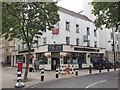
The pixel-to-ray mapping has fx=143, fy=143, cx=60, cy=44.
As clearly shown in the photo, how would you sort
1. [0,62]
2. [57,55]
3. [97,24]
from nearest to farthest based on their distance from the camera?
[97,24]
[57,55]
[0,62]

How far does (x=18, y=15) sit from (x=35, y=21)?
5.03 feet

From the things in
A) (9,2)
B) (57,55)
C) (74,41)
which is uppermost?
(9,2)

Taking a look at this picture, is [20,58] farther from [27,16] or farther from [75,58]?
[27,16]

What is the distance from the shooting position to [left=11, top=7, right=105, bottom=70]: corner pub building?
933 inches

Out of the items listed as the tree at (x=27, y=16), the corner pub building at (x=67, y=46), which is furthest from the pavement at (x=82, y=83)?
the corner pub building at (x=67, y=46)

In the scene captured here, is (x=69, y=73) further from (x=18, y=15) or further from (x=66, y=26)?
(x=66, y=26)

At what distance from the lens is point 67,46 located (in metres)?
24.1

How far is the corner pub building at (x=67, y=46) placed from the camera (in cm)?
2369

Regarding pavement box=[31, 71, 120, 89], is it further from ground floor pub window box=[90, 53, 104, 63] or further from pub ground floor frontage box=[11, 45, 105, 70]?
ground floor pub window box=[90, 53, 104, 63]

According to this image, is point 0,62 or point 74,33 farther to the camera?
point 0,62

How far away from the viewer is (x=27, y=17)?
12.3 meters

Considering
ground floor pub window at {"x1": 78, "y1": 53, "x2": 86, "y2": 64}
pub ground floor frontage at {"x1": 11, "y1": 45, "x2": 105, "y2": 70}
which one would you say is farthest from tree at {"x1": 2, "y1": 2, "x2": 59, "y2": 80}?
ground floor pub window at {"x1": 78, "y1": 53, "x2": 86, "y2": 64}

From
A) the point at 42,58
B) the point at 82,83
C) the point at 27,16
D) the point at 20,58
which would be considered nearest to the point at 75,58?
the point at 42,58

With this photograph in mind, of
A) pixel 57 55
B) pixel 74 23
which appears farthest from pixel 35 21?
pixel 74 23
